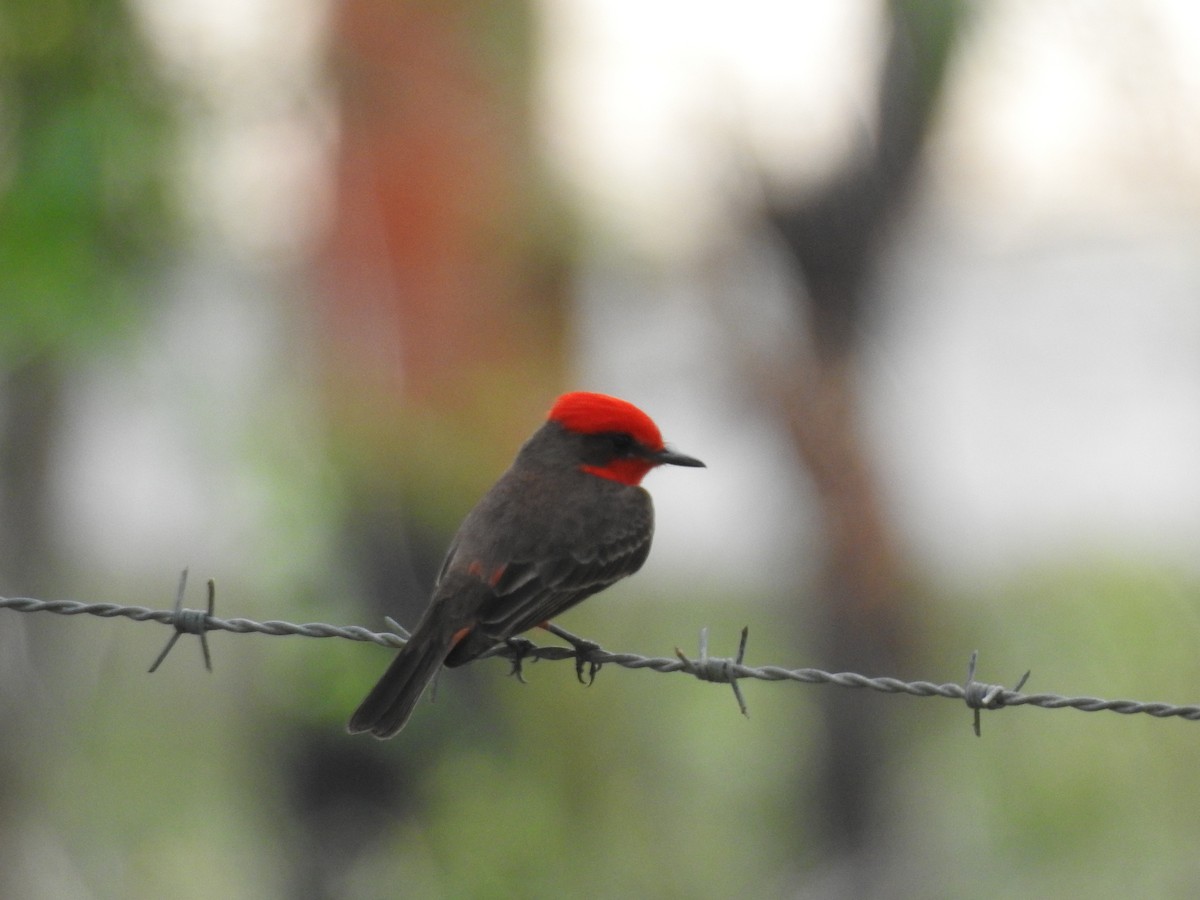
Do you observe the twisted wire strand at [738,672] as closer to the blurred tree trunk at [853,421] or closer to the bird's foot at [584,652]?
the bird's foot at [584,652]

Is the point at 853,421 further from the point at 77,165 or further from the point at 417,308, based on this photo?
the point at 77,165

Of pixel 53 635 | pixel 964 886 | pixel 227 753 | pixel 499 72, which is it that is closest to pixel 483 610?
pixel 53 635

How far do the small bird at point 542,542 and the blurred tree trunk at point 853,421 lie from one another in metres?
6.22

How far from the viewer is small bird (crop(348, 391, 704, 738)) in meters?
4.60

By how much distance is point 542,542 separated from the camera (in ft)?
16.7

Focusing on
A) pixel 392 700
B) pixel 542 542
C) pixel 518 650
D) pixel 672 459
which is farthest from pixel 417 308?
pixel 392 700

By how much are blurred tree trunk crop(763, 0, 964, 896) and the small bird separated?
6.22 metres

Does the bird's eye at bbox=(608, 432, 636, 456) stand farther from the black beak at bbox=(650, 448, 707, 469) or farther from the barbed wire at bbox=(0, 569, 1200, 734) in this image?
the barbed wire at bbox=(0, 569, 1200, 734)

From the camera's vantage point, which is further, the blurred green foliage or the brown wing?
the blurred green foliage

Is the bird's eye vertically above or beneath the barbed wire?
above

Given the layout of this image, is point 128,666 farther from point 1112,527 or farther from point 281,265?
point 1112,527

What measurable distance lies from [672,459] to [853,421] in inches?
289

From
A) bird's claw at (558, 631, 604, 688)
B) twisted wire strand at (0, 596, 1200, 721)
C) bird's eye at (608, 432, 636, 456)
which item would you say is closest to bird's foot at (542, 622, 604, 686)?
bird's claw at (558, 631, 604, 688)

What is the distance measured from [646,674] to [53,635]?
20.7 ft
